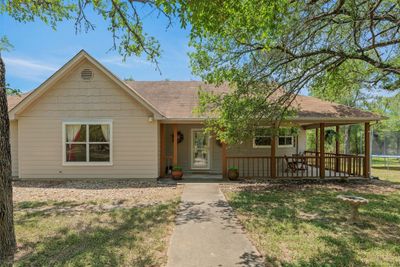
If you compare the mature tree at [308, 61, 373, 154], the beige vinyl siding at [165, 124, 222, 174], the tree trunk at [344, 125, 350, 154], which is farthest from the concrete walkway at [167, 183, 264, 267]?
the tree trunk at [344, 125, 350, 154]

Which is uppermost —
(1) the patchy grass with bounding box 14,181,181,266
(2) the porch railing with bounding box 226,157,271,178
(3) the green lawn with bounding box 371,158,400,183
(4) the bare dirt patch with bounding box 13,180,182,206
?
(2) the porch railing with bounding box 226,157,271,178

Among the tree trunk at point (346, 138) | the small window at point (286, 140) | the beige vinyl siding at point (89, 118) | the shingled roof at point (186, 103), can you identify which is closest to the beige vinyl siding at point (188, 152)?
the shingled roof at point (186, 103)

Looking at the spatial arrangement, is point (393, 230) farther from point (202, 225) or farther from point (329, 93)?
point (329, 93)

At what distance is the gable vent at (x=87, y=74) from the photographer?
11672 mm

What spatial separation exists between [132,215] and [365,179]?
35.7 ft

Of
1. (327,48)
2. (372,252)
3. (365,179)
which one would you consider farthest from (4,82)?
(365,179)

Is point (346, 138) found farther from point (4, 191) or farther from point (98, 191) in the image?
point (4, 191)

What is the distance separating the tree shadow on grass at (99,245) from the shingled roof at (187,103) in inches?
238

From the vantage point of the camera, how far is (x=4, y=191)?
14.2ft

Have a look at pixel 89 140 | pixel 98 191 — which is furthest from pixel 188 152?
pixel 98 191

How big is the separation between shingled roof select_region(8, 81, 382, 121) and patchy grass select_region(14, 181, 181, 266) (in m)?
5.22

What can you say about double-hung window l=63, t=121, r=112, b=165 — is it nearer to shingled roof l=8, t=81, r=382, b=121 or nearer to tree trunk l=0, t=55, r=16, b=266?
shingled roof l=8, t=81, r=382, b=121

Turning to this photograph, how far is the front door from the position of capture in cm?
1422

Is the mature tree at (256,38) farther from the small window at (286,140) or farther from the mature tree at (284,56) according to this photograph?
the small window at (286,140)
